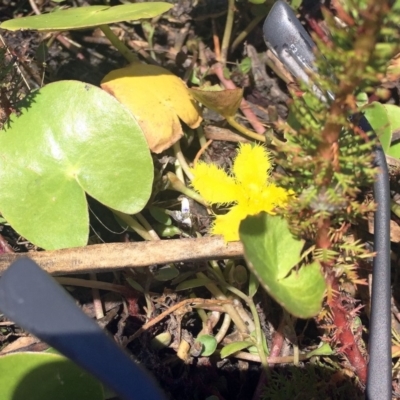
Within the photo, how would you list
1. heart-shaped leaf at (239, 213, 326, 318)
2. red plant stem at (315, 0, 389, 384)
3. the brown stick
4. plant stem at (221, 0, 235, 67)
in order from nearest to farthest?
red plant stem at (315, 0, 389, 384) < heart-shaped leaf at (239, 213, 326, 318) < the brown stick < plant stem at (221, 0, 235, 67)

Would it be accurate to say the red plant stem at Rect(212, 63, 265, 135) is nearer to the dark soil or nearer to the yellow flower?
the dark soil

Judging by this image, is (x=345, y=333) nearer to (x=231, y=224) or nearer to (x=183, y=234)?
(x=231, y=224)

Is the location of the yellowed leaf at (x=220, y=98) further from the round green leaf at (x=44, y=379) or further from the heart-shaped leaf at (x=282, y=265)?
the round green leaf at (x=44, y=379)

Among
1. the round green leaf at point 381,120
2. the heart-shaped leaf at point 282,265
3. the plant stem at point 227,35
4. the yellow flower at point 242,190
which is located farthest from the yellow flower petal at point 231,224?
the plant stem at point 227,35

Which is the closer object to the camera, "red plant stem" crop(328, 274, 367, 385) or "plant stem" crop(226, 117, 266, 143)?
"red plant stem" crop(328, 274, 367, 385)

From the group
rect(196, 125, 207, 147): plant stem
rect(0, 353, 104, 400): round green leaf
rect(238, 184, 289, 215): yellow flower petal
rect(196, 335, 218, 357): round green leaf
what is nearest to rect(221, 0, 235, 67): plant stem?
rect(196, 125, 207, 147): plant stem

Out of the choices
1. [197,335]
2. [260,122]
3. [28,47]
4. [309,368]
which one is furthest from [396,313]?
[28,47]

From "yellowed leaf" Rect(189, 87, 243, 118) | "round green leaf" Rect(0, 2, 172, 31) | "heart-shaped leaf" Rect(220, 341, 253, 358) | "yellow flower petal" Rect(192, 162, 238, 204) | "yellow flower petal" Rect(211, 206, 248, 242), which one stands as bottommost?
"heart-shaped leaf" Rect(220, 341, 253, 358)
